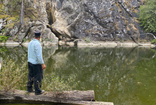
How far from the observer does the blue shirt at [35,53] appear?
17.8 feet

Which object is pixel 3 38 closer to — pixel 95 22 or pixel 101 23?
pixel 95 22

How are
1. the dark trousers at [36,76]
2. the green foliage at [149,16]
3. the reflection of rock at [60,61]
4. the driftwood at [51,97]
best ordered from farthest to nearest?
the green foliage at [149,16]
the reflection of rock at [60,61]
the dark trousers at [36,76]
the driftwood at [51,97]

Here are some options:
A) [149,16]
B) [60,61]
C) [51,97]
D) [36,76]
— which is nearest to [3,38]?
[60,61]

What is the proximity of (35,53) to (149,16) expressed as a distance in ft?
141

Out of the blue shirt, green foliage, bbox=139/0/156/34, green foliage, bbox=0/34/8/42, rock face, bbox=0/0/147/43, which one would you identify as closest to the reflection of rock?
the blue shirt

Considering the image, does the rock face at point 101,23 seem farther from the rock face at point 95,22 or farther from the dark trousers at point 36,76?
the dark trousers at point 36,76

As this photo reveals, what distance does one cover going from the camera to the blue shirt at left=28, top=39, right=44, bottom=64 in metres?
5.43

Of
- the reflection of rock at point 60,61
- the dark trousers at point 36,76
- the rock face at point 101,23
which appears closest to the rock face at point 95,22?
the rock face at point 101,23

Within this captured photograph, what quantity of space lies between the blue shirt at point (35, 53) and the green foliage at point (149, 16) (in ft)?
139

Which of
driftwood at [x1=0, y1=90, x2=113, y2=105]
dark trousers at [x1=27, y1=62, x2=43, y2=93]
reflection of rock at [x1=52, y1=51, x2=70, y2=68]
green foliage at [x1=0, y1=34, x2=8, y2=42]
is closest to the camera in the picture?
driftwood at [x1=0, y1=90, x2=113, y2=105]

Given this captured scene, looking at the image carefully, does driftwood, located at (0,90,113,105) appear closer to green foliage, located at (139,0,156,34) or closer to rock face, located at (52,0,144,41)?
rock face, located at (52,0,144,41)

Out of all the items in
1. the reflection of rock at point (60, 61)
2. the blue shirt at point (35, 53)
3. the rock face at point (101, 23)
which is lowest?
the reflection of rock at point (60, 61)

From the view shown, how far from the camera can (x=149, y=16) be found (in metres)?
40.8

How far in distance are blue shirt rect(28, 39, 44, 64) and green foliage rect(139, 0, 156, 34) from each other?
42.4m
